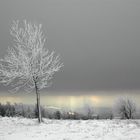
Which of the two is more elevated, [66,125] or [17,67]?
[17,67]

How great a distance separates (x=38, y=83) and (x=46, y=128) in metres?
7.01

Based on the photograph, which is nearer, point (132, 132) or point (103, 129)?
point (132, 132)

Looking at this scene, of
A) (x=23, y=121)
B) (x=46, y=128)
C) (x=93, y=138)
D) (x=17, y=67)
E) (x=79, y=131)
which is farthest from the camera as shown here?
(x=23, y=121)

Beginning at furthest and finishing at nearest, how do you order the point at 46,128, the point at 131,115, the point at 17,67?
the point at 131,115 → the point at 17,67 → the point at 46,128

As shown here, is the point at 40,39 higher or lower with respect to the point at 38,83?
higher

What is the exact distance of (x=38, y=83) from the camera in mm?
37281

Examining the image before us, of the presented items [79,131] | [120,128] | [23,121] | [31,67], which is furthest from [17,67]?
[120,128]

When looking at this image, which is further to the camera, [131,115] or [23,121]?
[131,115]

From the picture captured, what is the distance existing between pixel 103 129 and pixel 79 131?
235 centimetres

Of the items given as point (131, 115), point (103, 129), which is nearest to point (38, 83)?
point (103, 129)

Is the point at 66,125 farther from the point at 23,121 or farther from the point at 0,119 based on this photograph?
the point at 0,119

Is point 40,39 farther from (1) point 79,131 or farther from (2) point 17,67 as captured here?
(1) point 79,131

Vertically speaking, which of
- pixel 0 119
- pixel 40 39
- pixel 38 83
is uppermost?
pixel 40 39

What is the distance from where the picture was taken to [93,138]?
25.4 meters
